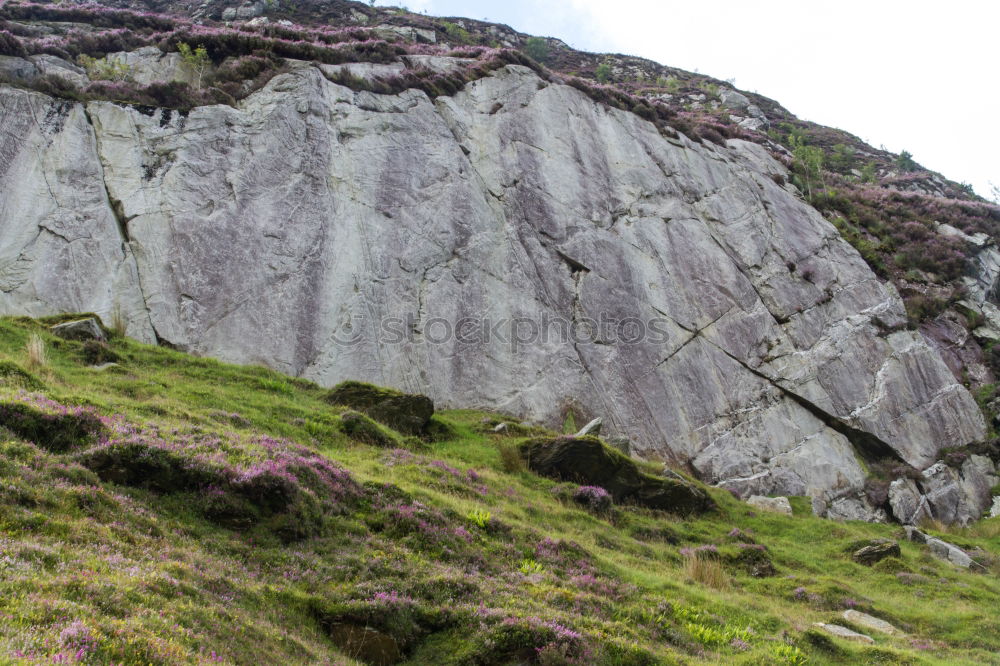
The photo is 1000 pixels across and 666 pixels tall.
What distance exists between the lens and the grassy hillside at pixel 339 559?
8016 mm

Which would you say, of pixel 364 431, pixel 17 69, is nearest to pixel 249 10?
pixel 17 69

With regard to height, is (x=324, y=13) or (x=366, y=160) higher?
(x=324, y=13)

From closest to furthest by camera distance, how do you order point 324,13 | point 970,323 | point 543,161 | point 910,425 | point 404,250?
point 404,250
point 910,425
point 543,161
point 970,323
point 324,13

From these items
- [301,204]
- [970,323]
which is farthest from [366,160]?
[970,323]

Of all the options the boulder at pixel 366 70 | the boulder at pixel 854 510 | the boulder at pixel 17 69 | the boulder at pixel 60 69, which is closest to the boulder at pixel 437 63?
the boulder at pixel 366 70

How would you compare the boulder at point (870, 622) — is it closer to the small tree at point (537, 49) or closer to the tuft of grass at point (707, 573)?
the tuft of grass at point (707, 573)

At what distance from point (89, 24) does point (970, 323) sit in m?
61.7

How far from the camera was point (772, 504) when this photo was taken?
28.5 metres

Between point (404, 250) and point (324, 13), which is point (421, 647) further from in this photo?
point (324, 13)

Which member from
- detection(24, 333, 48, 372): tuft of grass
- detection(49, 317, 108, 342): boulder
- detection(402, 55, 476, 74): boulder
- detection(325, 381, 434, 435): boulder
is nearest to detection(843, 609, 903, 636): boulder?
detection(325, 381, 434, 435): boulder

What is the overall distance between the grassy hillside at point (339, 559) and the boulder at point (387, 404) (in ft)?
4.71

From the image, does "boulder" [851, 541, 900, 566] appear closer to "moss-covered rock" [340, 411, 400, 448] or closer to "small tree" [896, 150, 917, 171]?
"moss-covered rock" [340, 411, 400, 448]

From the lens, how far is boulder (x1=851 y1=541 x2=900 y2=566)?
73.0 ft

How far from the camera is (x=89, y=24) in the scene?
45188 mm
